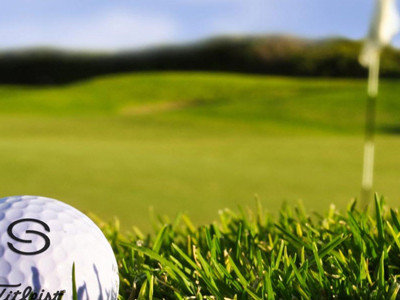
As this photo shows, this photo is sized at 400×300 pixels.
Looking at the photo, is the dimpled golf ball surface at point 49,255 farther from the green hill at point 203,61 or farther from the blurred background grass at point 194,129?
the green hill at point 203,61

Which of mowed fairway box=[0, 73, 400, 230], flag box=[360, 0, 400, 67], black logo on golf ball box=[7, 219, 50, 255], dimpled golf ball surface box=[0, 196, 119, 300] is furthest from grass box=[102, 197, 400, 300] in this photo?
mowed fairway box=[0, 73, 400, 230]

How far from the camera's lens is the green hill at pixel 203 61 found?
4900cm

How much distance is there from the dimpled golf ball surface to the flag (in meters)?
1.95

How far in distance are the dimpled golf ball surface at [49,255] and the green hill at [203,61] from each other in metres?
47.7

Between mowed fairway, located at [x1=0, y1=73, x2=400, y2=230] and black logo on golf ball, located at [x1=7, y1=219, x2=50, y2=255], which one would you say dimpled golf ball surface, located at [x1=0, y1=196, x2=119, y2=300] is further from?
mowed fairway, located at [x1=0, y1=73, x2=400, y2=230]

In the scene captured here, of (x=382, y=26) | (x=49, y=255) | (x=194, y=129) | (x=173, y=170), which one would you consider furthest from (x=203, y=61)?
(x=49, y=255)

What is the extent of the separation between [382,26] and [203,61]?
165 ft

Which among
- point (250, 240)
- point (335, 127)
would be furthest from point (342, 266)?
point (335, 127)

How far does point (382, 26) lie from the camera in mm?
2801

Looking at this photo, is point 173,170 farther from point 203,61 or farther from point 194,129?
point 203,61

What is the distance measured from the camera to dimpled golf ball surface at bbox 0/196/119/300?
1.41 m

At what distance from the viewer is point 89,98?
3241cm

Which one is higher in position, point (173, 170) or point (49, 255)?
point (49, 255)

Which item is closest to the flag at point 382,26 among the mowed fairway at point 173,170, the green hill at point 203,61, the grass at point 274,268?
the grass at point 274,268
